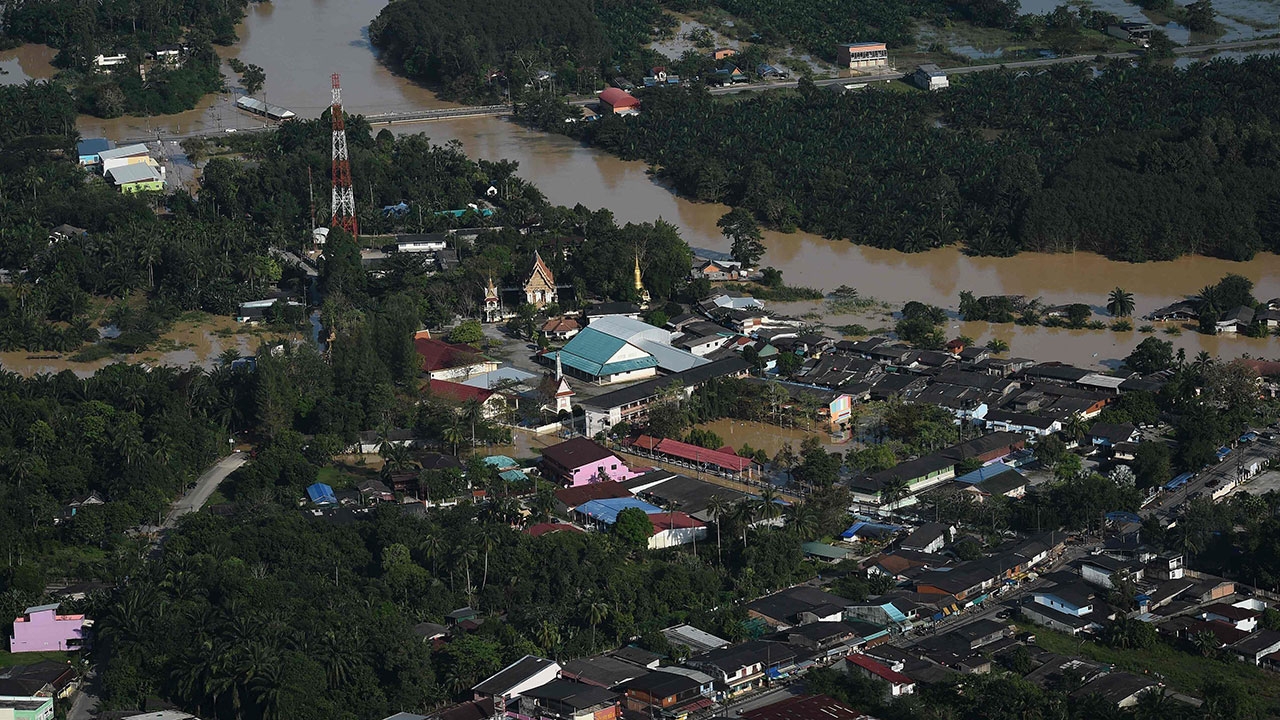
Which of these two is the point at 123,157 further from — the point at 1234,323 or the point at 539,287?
the point at 1234,323

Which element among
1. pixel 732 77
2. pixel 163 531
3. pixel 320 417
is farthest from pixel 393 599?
pixel 732 77

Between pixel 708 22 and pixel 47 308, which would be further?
pixel 708 22

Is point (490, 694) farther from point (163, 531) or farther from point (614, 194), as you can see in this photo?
point (614, 194)

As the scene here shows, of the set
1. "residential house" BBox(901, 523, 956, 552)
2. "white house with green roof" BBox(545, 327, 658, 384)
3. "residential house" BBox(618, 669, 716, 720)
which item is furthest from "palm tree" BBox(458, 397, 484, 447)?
"residential house" BBox(618, 669, 716, 720)

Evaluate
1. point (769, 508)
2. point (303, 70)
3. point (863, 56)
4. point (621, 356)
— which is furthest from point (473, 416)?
point (303, 70)

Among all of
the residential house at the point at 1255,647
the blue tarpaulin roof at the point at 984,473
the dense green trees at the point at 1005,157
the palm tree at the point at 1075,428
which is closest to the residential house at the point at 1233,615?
the residential house at the point at 1255,647
